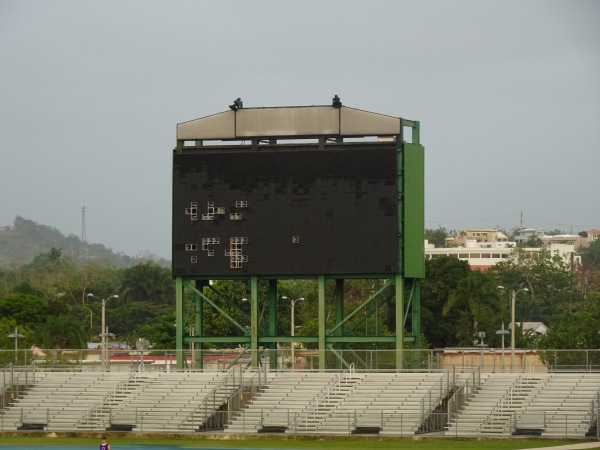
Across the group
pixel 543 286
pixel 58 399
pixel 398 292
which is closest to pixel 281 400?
pixel 398 292

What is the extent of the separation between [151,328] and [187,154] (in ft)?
222

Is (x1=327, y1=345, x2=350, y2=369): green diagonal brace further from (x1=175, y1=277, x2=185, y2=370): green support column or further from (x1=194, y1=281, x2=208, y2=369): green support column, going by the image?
(x1=175, y1=277, x2=185, y2=370): green support column

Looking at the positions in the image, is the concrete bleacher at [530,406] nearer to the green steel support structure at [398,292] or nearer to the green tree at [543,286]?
the green steel support structure at [398,292]

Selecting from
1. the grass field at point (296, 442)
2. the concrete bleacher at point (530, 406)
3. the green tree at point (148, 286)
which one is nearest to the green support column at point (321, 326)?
the grass field at point (296, 442)

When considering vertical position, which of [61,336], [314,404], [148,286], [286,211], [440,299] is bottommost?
[314,404]

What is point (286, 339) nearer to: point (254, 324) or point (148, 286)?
point (254, 324)

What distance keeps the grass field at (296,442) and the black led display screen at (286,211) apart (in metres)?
8.80

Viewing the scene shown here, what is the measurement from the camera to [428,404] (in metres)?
60.7

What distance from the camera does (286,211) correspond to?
65.0 meters

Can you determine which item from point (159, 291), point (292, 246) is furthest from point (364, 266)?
point (159, 291)

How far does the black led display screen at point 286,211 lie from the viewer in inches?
2537

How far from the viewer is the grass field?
180 ft

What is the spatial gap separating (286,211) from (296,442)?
11.4m

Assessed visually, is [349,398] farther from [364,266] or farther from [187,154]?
[187,154]
